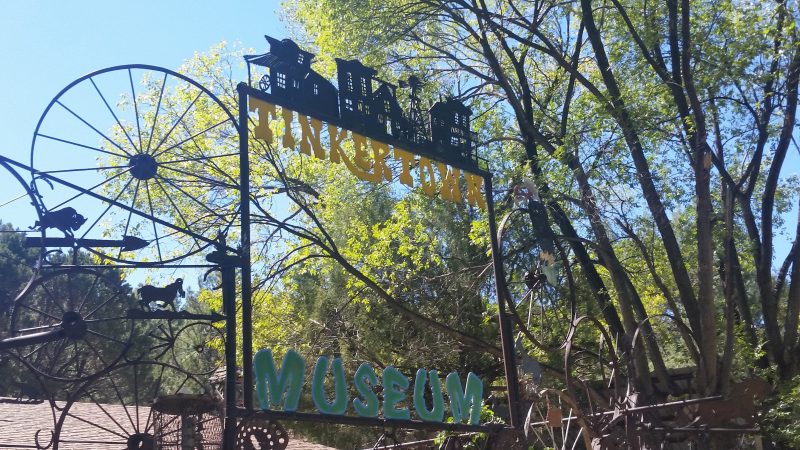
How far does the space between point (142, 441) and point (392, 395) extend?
201cm

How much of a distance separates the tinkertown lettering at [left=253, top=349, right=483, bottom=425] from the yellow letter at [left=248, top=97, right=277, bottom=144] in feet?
6.21

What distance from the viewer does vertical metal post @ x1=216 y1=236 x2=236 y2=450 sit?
5.94 m

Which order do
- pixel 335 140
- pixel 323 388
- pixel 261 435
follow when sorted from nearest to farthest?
pixel 323 388, pixel 261 435, pixel 335 140

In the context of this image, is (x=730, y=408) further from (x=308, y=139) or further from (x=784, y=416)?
(x=308, y=139)

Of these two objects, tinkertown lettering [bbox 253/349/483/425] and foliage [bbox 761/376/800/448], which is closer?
tinkertown lettering [bbox 253/349/483/425]

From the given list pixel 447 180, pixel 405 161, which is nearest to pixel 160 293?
pixel 405 161

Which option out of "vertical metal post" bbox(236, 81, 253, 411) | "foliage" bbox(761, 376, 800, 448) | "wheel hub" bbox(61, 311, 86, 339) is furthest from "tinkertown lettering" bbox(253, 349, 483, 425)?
"foliage" bbox(761, 376, 800, 448)

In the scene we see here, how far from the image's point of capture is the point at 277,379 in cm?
622

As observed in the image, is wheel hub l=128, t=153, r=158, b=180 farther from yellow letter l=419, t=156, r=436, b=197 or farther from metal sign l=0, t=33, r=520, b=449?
yellow letter l=419, t=156, r=436, b=197

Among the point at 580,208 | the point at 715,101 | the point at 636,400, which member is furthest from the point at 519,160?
the point at 636,400

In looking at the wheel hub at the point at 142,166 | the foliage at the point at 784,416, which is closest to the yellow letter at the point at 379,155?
the wheel hub at the point at 142,166

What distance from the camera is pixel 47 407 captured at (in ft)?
44.8

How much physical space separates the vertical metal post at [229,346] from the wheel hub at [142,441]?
66cm

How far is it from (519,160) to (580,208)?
166 centimetres
